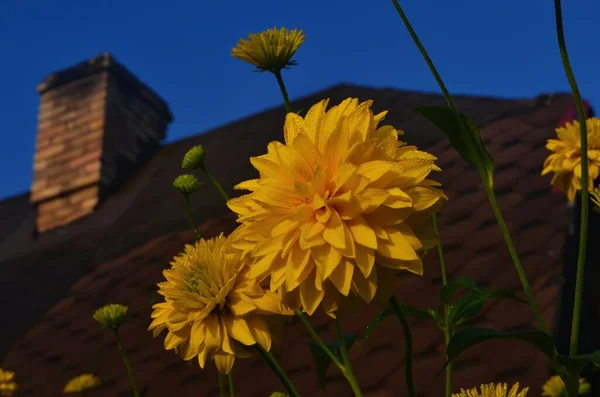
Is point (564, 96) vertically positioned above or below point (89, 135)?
below

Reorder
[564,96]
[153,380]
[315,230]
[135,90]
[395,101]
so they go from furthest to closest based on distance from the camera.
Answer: [135,90] → [395,101] → [564,96] → [153,380] → [315,230]

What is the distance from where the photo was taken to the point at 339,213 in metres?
0.81

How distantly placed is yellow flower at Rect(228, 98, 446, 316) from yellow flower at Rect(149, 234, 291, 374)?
17cm

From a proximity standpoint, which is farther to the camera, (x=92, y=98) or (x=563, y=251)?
(x=92, y=98)

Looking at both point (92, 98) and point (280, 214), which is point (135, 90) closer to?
point (92, 98)

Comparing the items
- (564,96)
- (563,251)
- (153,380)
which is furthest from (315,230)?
(564,96)

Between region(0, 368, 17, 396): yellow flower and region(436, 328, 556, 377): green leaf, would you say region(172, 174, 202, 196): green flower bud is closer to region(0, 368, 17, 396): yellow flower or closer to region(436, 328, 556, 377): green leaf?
region(436, 328, 556, 377): green leaf

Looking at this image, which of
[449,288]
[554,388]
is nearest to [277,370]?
[449,288]

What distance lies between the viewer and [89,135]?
21.7 ft

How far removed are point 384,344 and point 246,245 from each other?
6.64 ft

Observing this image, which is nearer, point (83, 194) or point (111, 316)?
point (111, 316)

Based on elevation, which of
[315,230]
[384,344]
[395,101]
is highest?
[395,101]

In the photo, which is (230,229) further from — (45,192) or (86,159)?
(45,192)

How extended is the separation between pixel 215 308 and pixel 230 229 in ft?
9.88
